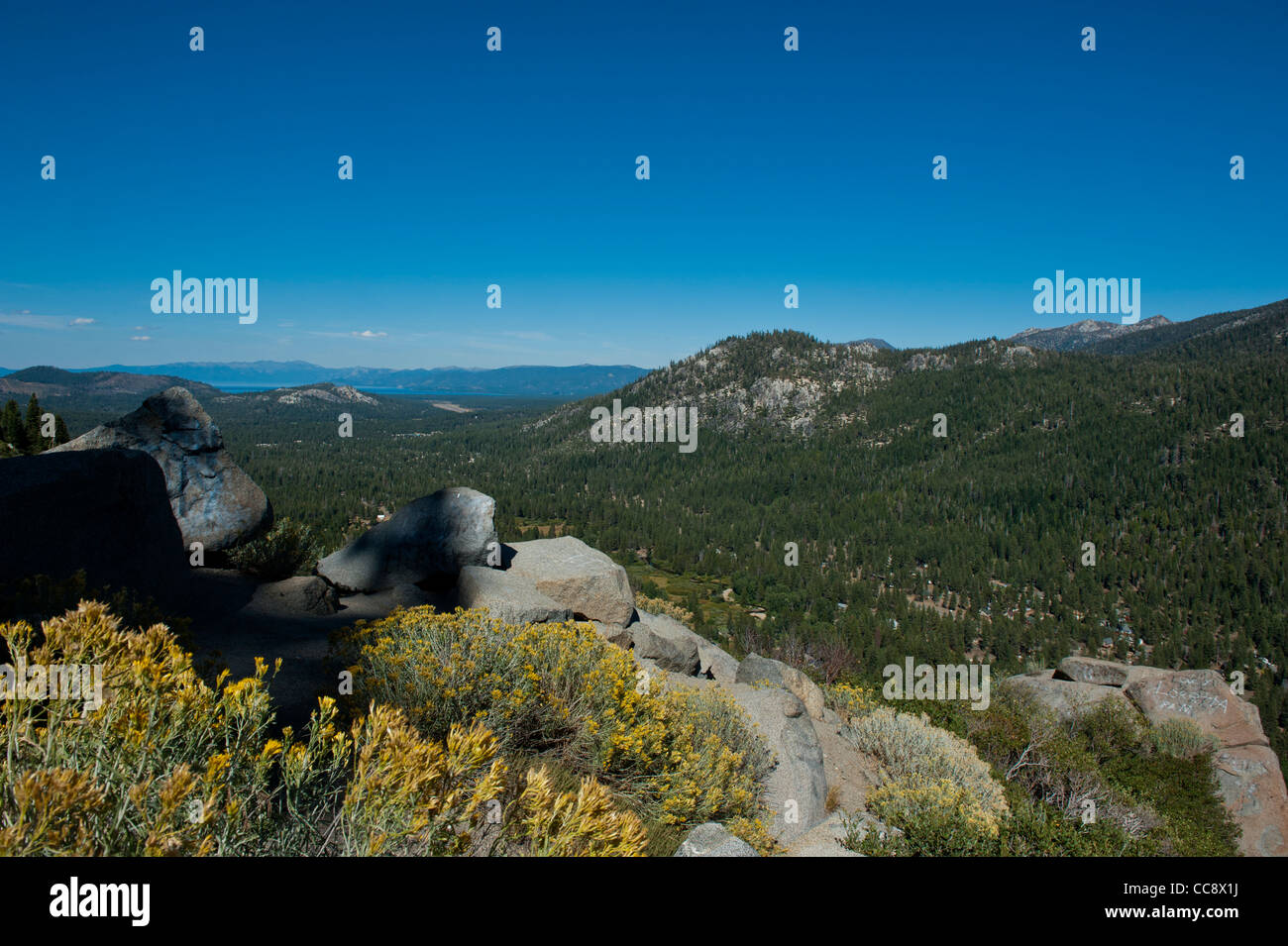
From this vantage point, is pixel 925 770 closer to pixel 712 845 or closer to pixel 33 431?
pixel 712 845

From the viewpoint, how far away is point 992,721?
65.6ft

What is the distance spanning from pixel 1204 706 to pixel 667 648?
1103 inches

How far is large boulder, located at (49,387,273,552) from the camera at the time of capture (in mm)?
16250

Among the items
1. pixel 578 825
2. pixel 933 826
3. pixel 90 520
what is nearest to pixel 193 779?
pixel 578 825

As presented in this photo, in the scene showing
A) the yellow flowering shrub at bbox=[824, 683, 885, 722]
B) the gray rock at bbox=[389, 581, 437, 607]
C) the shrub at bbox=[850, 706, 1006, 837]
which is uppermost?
the gray rock at bbox=[389, 581, 437, 607]

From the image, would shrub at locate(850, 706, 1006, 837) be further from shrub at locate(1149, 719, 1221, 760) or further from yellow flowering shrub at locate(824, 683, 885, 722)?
shrub at locate(1149, 719, 1221, 760)

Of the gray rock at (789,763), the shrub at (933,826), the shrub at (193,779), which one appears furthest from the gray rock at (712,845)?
the gray rock at (789,763)

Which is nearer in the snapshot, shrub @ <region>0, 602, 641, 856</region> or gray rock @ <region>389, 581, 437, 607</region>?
shrub @ <region>0, 602, 641, 856</region>

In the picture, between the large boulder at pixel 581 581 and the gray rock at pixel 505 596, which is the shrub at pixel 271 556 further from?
the large boulder at pixel 581 581

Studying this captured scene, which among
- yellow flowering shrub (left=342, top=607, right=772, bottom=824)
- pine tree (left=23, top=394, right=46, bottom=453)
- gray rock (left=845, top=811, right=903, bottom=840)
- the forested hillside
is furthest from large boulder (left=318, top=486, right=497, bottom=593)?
pine tree (left=23, top=394, right=46, bottom=453)

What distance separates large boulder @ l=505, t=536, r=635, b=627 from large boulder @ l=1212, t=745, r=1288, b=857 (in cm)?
2569

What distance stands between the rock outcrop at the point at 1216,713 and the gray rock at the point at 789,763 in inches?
825

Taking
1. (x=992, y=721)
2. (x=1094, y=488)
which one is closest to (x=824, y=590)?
(x=992, y=721)
